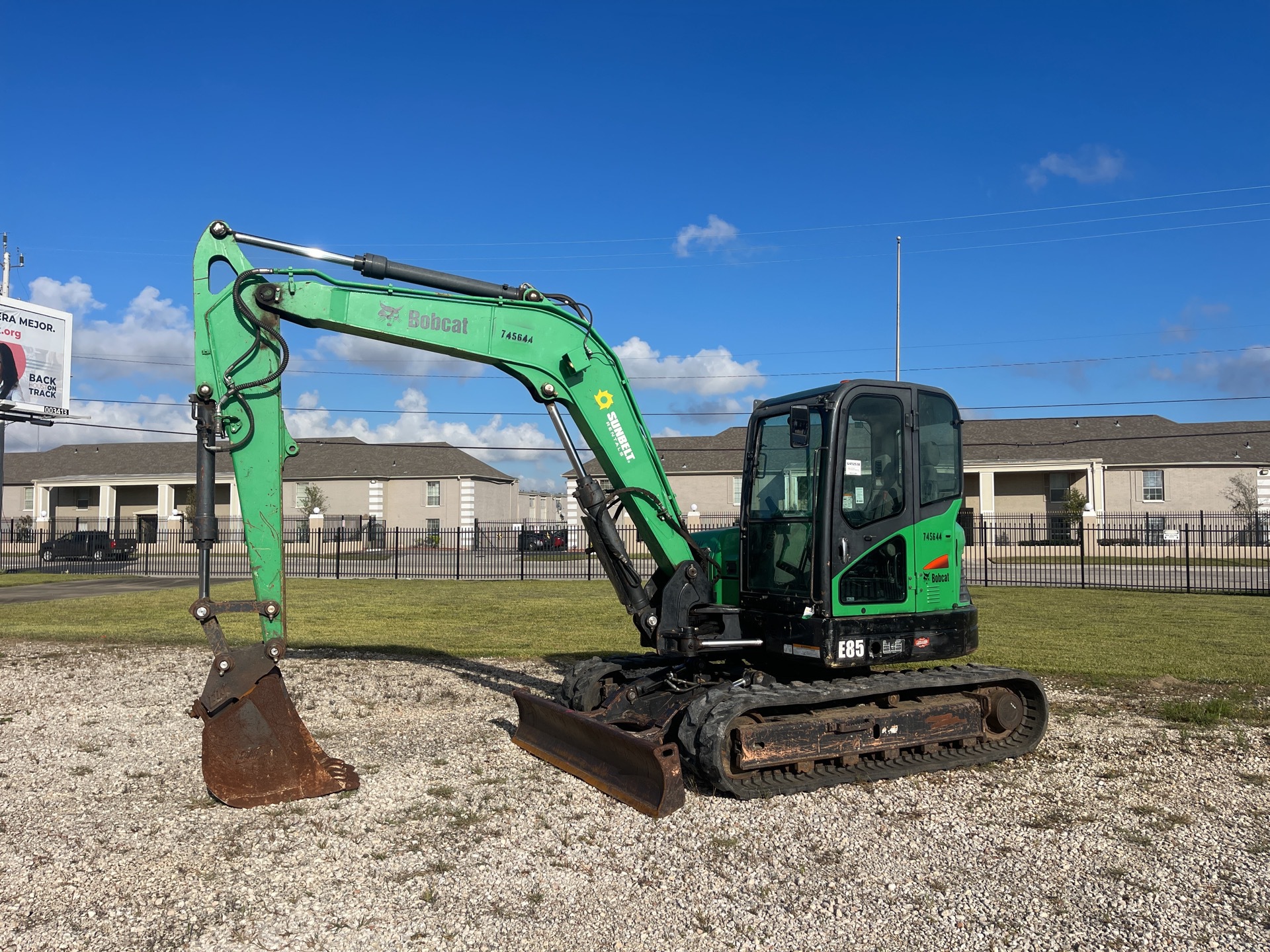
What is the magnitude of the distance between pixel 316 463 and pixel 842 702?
5498 centimetres

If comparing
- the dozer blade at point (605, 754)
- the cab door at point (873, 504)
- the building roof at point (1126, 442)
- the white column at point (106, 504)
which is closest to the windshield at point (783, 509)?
the cab door at point (873, 504)

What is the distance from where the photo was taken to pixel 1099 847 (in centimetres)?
573

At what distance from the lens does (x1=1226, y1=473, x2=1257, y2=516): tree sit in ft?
147

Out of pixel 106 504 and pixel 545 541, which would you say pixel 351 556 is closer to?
pixel 545 541

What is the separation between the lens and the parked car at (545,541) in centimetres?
4122

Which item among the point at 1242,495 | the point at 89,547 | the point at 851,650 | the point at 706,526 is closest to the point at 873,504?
the point at 851,650

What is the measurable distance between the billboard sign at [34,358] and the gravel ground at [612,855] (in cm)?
2550

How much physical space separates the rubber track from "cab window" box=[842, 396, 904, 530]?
1.35m

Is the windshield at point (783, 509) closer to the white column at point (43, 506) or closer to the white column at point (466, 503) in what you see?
the white column at point (466, 503)

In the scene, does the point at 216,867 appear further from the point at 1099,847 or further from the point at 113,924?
the point at 1099,847

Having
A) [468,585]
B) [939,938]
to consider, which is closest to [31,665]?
[939,938]

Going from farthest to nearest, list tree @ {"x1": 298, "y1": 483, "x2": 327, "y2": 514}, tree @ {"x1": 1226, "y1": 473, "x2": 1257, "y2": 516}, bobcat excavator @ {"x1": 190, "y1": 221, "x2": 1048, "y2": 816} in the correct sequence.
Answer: tree @ {"x1": 298, "y1": 483, "x2": 327, "y2": 514}, tree @ {"x1": 1226, "y1": 473, "x2": 1257, "y2": 516}, bobcat excavator @ {"x1": 190, "y1": 221, "x2": 1048, "y2": 816}

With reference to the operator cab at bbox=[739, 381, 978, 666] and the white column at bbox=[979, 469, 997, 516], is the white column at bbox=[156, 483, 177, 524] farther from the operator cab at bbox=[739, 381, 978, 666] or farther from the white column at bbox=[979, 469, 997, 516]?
the operator cab at bbox=[739, 381, 978, 666]

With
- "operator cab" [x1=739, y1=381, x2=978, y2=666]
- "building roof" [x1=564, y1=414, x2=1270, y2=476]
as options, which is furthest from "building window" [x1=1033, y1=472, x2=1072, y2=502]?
"operator cab" [x1=739, y1=381, x2=978, y2=666]
